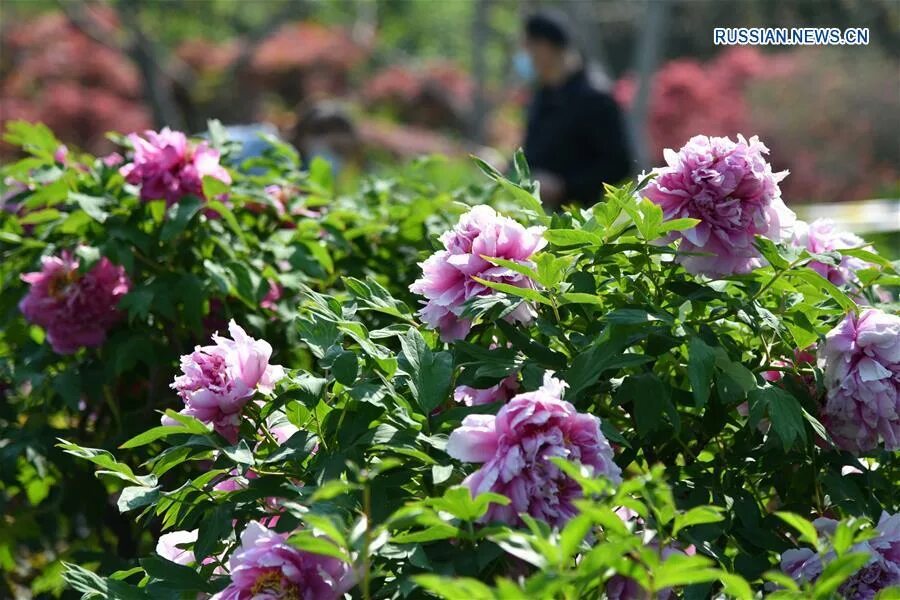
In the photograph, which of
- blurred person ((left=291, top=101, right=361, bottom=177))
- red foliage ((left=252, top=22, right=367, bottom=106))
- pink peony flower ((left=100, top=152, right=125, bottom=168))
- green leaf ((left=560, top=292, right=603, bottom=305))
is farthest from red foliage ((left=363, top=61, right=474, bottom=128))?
green leaf ((left=560, top=292, right=603, bottom=305))

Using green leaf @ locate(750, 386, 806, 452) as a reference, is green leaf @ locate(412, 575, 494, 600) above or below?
above

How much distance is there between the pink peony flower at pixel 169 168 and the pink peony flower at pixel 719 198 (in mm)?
1120

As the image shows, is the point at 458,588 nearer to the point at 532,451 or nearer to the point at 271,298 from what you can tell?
the point at 532,451

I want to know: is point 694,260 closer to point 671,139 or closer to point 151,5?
point 671,139

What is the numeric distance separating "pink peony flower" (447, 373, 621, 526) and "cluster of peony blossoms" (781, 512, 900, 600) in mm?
332

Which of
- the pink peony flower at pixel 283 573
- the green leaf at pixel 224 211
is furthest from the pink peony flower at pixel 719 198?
the green leaf at pixel 224 211

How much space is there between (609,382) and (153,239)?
1237mm

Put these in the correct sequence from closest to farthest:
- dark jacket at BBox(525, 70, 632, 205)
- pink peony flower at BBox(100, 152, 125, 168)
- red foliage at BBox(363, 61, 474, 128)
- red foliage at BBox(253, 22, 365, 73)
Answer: pink peony flower at BBox(100, 152, 125, 168), dark jacket at BBox(525, 70, 632, 205), red foliage at BBox(253, 22, 365, 73), red foliage at BBox(363, 61, 474, 128)

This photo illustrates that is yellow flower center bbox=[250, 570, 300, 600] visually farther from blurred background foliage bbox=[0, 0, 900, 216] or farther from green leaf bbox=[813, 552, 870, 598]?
blurred background foliage bbox=[0, 0, 900, 216]

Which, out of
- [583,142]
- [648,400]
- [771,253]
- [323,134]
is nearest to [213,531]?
[648,400]

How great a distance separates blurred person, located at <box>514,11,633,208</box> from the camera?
5.45m

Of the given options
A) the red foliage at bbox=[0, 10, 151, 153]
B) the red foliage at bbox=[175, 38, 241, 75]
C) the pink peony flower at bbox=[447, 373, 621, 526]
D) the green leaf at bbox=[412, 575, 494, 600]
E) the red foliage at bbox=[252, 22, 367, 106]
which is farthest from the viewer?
the red foliage at bbox=[175, 38, 241, 75]

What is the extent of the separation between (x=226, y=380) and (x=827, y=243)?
3.36 ft

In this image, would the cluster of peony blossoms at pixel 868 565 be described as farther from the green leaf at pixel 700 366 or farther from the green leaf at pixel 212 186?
the green leaf at pixel 212 186
